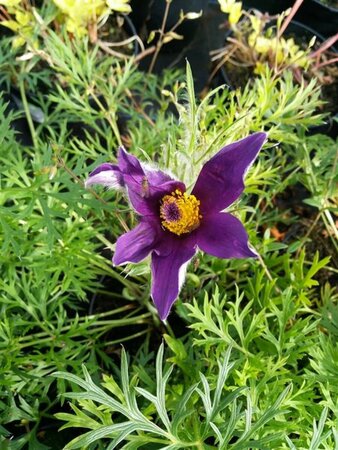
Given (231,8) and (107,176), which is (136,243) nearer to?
(107,176)

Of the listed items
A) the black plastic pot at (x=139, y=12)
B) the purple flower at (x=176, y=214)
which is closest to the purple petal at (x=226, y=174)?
the purple flower at (x=176, y=214)

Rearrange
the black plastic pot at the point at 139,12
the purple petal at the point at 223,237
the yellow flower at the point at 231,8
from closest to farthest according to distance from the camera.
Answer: the purple petal at the point at 223,237
the yellow flower at the point at 231,8
the black plastic pot at the point at 139,12

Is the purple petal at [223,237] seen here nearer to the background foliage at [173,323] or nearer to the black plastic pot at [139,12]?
the background foliage at [173,323]

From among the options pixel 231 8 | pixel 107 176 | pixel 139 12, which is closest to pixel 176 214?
pixel 107 176

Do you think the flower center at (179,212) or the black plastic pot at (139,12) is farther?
the black plastic pot at (139,12)

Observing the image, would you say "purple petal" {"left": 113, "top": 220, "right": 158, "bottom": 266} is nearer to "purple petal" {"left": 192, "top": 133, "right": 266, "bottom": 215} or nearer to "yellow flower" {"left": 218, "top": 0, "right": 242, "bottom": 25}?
"purple petal" {"left": 192, "top": 133, "right": 266, "bottom": 215}

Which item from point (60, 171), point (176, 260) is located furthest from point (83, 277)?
point (176, 260)

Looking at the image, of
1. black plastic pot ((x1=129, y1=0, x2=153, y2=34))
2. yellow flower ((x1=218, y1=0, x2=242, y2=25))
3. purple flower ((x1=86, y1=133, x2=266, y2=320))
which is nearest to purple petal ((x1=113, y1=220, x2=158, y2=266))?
purple flower ((x1=86, y1=133, x2=266, y2=320))
